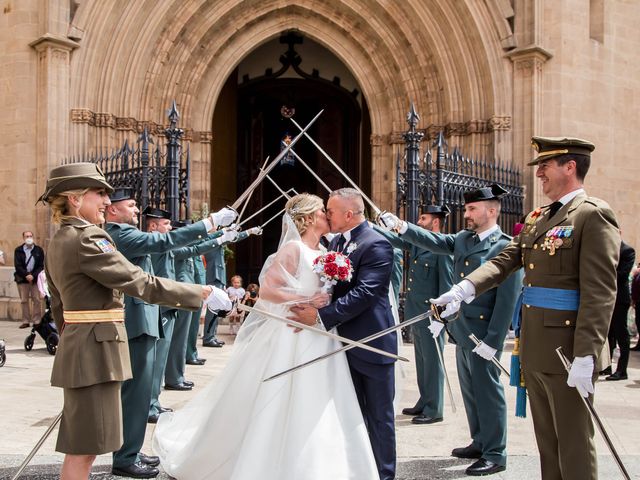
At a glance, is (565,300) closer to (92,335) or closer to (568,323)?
(568,323)

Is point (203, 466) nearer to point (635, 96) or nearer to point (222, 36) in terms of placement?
point (222, 36)

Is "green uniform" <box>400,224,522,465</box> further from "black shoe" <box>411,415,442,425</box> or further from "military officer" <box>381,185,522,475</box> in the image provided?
"black shoe" <box>411,415,442,425</box>

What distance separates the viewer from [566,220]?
3.56m

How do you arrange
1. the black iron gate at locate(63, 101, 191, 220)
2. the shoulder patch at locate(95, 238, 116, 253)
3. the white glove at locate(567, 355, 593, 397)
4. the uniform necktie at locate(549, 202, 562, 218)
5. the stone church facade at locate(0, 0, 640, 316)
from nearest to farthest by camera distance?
the white glove at locate(567, 355, 593, 397) → the shoulder patch at locate(95, 238, 116, 253) → the uniform necktie at locate(549, 202, 562, 218) → the black iron gate at locate(63, 101, 191, 220) → the stone church facade at locate(0, 0, 640, 316)

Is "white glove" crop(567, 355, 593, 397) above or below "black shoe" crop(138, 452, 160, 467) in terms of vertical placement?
above

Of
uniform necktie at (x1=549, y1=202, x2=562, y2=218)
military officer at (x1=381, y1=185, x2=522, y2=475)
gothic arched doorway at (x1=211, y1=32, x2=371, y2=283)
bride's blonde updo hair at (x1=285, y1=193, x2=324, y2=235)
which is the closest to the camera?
uniform necktie at (x1=549, y1=202, x2=562, y2=218)

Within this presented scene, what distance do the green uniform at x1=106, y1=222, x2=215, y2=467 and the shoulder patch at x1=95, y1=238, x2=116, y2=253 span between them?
3.42 ft

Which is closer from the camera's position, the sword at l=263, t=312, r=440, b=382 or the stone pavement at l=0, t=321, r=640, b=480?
the sword at l=263, t=312, r=440, b=382

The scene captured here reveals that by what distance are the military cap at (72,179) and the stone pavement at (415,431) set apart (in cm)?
192

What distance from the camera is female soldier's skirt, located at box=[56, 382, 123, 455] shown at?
346 centimetres

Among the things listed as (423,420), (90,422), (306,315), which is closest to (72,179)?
(90,422)

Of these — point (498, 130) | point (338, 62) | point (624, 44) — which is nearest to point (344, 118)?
point (338, 62)

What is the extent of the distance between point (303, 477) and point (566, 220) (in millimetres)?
1873

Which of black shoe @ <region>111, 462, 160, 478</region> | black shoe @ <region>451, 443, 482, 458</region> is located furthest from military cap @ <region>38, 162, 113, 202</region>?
black shoe @ <region>451, 443, 482, 458</region>
